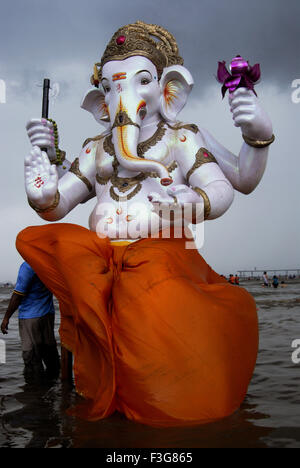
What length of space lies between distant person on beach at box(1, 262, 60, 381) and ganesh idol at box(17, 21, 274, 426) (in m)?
1.10

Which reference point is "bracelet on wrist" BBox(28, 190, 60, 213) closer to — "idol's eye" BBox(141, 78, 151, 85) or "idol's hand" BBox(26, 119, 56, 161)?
"idol's hand" BBox(26, 119, 56, 161)

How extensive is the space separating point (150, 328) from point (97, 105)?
1.99m

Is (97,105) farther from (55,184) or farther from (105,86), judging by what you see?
(55,184)

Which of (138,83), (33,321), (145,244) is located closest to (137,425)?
(145,244)

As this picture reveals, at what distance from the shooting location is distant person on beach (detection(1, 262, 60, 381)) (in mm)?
4246

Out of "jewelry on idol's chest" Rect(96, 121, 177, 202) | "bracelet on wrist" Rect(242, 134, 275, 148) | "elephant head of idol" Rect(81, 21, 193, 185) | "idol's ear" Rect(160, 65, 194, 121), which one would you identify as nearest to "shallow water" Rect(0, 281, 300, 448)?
"jewelry on idol's chest" Rect(96, 121, 177, 202)

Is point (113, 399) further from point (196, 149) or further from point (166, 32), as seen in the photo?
point (166, 32)

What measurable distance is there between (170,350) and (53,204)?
4.48ft

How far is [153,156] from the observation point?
324cm

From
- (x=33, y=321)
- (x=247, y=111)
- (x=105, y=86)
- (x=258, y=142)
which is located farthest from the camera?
(x=33, y=321)

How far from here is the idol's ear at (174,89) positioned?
3.38 meters

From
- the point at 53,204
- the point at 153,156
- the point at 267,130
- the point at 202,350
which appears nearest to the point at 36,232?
the point at 53,204

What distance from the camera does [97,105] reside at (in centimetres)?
370

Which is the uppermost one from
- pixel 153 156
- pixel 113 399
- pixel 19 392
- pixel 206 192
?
pixel 153 156
